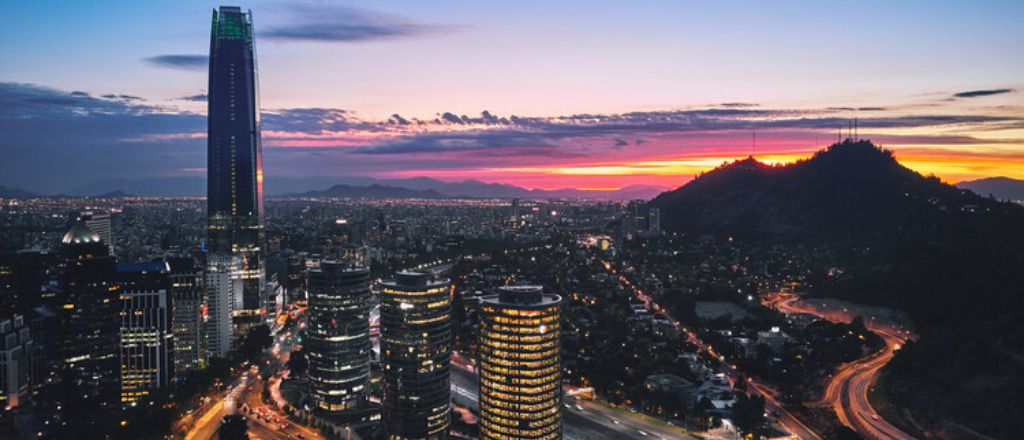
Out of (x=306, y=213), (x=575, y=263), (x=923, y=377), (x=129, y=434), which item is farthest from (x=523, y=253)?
(x=306, y=213)

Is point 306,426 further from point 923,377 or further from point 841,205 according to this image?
point 841,205

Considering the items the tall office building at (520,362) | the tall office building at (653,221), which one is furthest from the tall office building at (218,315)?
the tall office building at (653,221)

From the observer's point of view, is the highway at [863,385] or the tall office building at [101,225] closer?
the highway at [863,385]

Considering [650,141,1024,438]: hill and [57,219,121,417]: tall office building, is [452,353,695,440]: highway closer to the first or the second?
[650,141,1024,438]: hill

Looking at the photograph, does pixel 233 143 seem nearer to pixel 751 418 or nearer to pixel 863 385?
pixel 751 418

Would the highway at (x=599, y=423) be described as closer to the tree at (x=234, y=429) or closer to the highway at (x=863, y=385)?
the highway at (x=863, y=385)

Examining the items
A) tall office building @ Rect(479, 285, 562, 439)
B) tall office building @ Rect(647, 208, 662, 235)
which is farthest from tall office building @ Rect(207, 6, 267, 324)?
tall office building @ Rect(647, 208, 662, 235)

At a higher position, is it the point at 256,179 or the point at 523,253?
the point at 256,179
